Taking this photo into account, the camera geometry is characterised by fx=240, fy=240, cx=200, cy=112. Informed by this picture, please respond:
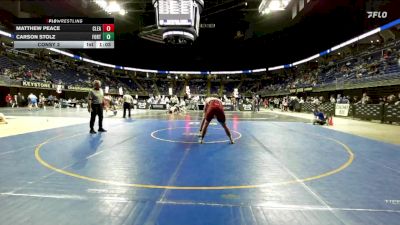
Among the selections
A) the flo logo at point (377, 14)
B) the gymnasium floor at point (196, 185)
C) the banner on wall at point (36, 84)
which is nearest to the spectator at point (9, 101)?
the banner on wall at point (36, 84)

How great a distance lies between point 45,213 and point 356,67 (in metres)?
36.9

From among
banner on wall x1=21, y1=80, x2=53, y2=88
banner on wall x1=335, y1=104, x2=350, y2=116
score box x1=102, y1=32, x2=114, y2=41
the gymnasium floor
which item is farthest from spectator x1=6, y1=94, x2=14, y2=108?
banner on wall x1=335, y1=104, x2=350, y2=116

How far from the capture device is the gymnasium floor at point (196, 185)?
2971 millimetres

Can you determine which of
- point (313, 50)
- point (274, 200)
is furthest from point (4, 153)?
point (313, 50)

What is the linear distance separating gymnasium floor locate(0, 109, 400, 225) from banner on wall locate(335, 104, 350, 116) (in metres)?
17.2

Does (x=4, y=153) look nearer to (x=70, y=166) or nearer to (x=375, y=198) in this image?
(x=70, y=166)

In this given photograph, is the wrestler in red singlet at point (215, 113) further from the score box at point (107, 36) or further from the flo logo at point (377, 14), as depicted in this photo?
the flo logo at point (377, 14)

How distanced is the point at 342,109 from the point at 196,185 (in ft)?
75.4

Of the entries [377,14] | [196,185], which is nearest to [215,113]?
[196,185]

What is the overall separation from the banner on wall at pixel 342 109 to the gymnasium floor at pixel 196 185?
1719cm
